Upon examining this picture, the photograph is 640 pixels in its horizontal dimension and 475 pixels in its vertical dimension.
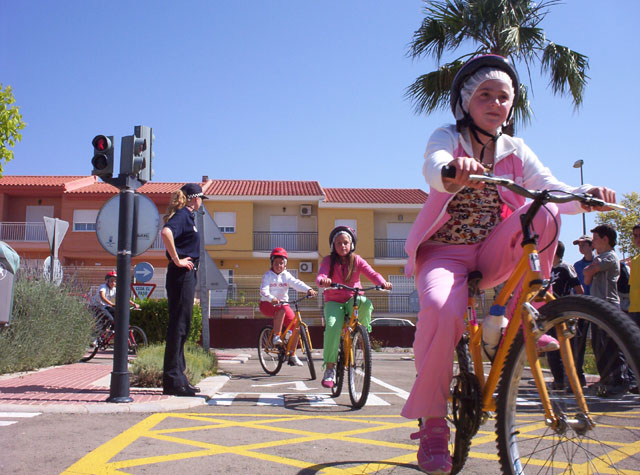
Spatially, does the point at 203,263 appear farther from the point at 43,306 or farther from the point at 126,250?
the point at 126,250

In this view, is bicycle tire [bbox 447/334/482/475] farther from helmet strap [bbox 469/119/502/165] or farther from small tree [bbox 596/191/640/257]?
small tree [bbox 596/191/640/257]

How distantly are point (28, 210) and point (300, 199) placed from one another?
1875 cm

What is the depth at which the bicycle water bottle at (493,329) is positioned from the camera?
270cm

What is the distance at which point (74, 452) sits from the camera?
360 centimetres

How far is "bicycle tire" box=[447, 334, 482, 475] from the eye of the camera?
259 cm

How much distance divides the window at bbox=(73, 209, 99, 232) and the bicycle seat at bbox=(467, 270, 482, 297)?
40.2m

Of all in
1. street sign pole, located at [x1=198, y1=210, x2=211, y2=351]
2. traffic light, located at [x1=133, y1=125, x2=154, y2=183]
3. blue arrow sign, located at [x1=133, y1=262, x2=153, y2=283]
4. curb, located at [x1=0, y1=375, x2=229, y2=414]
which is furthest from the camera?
blue arrow sign, located at [x1=133, y1=262, x2=153, y2=283]

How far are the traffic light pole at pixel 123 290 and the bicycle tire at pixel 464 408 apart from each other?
12.3 feet

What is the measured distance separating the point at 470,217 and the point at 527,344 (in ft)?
3.11

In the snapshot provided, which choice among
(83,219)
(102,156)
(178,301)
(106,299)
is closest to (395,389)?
(178,301)

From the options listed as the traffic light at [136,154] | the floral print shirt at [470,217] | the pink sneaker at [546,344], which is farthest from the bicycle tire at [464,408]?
the traffic light at [136,154]

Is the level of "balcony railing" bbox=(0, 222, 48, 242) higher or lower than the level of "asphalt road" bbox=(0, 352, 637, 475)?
higher

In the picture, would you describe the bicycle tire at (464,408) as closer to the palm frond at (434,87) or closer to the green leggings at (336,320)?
the green leggings at (336,320)

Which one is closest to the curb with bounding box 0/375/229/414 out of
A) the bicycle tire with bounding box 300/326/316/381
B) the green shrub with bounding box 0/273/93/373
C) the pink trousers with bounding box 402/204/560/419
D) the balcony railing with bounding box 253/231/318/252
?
the green shrub with bounding box 0/273/93/373
